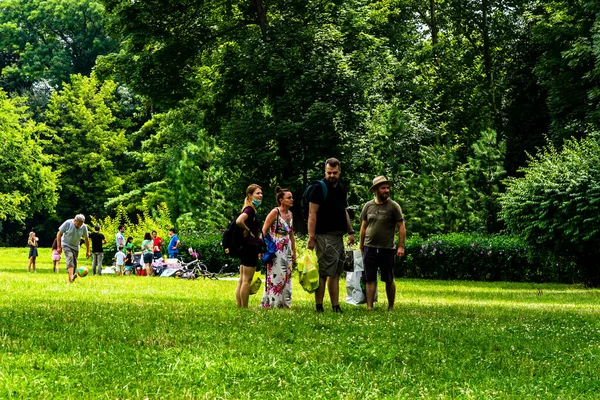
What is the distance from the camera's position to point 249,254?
43.1 feet

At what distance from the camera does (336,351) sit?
8258 millimetres

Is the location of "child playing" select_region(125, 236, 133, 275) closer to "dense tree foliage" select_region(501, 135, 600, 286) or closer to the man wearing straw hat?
"dense tree foliage" select_region(501, 135, 600, 286)

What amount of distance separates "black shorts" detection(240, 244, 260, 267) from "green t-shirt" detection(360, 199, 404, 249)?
1.84 metres

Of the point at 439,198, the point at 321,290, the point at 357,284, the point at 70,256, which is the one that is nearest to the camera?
the point at 321,290

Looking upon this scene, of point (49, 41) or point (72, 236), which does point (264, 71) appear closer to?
point (72, 236)

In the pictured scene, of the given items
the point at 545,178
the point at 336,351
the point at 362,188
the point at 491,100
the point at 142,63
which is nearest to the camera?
the point at 336,351

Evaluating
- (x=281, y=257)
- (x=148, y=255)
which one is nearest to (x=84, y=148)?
(x=148, y=255)

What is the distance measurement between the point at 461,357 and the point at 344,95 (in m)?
25.7

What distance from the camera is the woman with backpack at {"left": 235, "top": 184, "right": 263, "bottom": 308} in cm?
1305

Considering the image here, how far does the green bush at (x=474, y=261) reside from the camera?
106ft

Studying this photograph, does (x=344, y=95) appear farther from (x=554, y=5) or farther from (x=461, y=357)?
(x=461, y=357)

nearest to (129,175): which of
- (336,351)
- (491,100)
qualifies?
(491,100)

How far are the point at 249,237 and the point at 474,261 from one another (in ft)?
71.1

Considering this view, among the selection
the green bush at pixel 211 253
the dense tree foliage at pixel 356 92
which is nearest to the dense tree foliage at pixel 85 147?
the dense tree foliage at pixel 356 92
